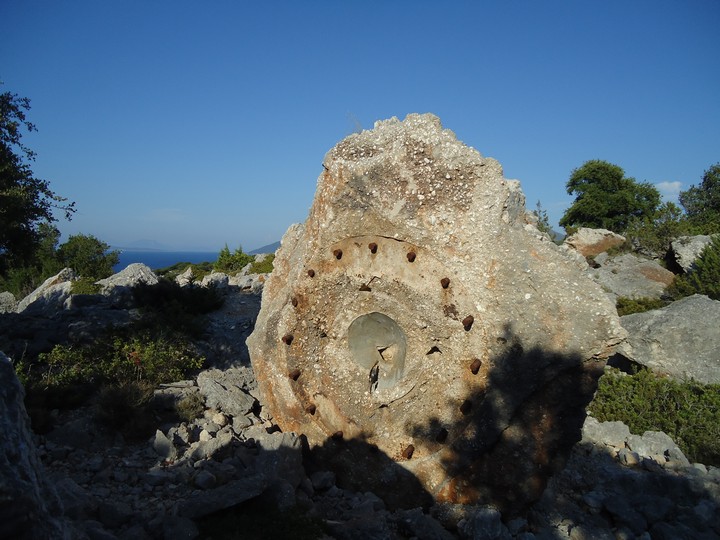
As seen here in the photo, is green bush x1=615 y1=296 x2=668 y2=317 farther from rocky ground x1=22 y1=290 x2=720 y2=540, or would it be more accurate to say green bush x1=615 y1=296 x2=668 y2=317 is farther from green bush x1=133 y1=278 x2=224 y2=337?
green bush x1=133 y1=278 x2=224 y2=337

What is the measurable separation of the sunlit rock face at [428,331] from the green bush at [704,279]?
12974mm

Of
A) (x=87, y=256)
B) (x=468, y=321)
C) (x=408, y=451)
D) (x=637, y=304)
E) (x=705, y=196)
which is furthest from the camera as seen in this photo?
(x=705, y=196)

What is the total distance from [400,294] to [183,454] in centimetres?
317

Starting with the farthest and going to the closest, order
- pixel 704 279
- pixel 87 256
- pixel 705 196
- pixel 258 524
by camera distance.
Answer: pixel 705 196 < pixel 87 256 < pixel 704 279 < pixel 258 524

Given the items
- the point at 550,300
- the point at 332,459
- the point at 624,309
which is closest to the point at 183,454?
the point at 332,459

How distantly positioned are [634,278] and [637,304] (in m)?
3.51

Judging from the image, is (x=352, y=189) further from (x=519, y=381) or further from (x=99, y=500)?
(x=99, y=500)

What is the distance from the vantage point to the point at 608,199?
42750 millimetres

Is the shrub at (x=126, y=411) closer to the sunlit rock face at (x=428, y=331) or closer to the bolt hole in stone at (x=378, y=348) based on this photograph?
the sunlit rock face at (x=428, y=331)

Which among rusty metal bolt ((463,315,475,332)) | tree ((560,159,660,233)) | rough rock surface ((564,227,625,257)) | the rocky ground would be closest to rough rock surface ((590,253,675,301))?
rough rock surface ((564,227,625,257))

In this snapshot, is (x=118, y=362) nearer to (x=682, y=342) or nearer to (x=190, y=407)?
(x=190, y=407)

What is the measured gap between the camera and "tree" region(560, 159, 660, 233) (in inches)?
1645

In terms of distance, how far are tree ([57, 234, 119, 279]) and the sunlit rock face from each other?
89.1 ft

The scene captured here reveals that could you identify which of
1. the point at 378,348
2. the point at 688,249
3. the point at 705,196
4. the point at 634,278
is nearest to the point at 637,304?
the point at 634,278
